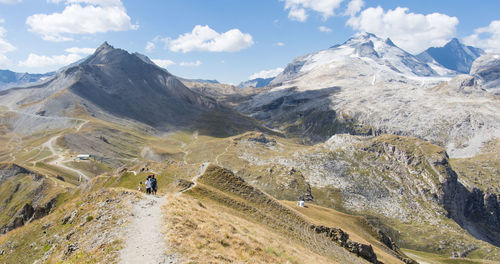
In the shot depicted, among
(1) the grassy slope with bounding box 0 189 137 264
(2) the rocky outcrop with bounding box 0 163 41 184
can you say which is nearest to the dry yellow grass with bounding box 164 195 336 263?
(1) the grassy slope with bounding box 0 189 137 264

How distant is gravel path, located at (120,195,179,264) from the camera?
22.0m

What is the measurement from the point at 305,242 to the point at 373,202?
16717 centimetres

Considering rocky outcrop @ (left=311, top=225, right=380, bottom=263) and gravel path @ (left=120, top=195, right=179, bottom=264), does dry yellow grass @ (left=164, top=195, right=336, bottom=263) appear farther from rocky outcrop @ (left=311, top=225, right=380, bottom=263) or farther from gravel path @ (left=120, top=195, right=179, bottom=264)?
rocky outcrop @ (left=311, top=225, right=380, bottom=263)

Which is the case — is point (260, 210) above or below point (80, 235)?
below

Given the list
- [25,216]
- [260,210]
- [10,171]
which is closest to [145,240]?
[260,210]

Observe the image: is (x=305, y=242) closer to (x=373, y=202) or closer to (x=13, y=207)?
(x=13, y=207)

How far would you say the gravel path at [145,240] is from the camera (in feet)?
72.2

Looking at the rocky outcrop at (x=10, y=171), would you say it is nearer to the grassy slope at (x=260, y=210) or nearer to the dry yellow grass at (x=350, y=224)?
the grassy slope at (x=260, y=210)

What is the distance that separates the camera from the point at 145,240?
2484 cm

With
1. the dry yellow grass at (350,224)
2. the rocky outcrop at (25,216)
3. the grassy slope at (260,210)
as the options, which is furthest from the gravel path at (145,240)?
the rocky outcrop at (25,216)

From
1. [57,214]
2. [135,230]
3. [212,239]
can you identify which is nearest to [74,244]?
[135,230]

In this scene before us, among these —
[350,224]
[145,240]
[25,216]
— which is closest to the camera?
[145,240]

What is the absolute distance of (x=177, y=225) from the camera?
2789 centimetres

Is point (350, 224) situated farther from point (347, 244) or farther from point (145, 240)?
point (145, 240)
